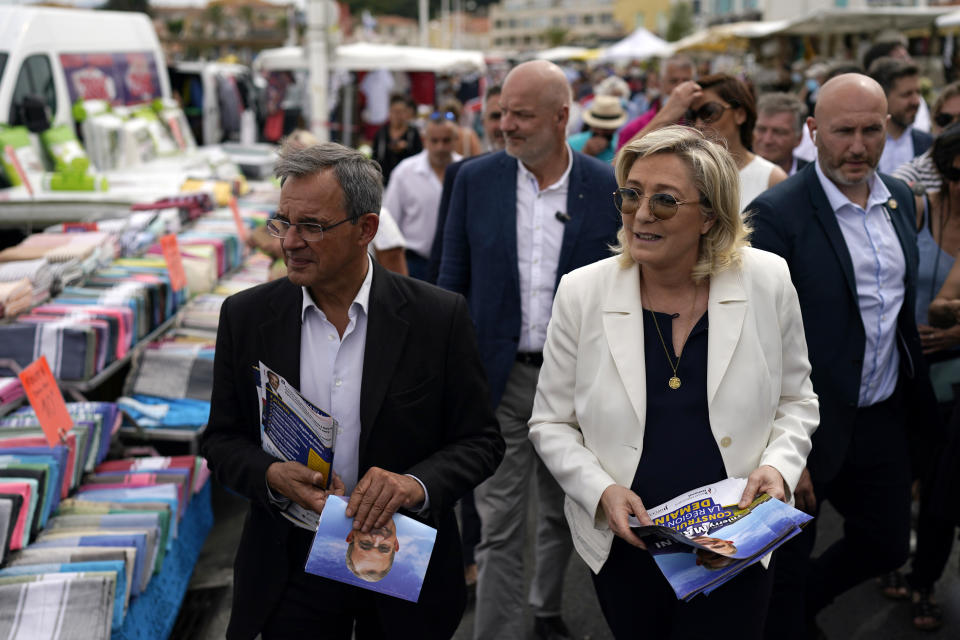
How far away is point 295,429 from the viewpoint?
2.16 meters

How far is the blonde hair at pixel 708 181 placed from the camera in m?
2.31

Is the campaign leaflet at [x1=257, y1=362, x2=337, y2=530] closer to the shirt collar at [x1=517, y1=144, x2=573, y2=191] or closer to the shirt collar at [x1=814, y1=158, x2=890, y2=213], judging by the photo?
the shirt collar at [x1=517, y1=144, x2=573, y2=191]

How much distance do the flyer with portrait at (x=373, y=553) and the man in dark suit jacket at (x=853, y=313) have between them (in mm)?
1317

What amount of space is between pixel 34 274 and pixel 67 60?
5631 mm

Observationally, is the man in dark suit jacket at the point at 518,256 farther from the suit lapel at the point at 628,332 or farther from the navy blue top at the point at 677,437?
the navy blue top at the point at 677,437

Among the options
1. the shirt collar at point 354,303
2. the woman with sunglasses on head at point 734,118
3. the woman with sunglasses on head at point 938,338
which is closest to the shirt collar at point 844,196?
the woman with sunglasses on head at point 938,338

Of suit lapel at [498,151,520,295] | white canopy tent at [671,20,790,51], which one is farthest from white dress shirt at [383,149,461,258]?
white canopy tent at [671,20,790,51]

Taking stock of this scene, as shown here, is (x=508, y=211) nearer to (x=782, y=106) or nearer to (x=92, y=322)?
(x=92, y=322)

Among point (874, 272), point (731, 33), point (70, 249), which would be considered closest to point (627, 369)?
point (874, 272)

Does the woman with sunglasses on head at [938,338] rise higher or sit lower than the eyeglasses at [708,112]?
lower

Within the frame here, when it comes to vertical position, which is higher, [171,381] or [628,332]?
[628,332]

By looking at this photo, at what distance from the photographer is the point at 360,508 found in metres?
2.10

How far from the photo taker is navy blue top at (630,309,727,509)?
7.61 ft

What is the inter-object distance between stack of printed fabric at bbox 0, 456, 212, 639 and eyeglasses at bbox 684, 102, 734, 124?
2689mm
